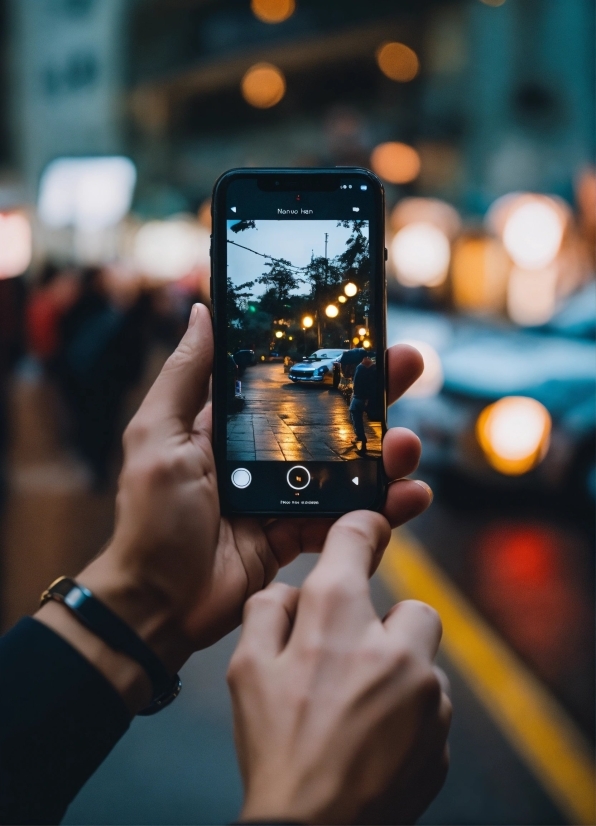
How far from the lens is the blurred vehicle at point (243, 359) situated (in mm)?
1613

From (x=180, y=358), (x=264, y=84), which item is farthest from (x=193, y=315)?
(x=264, y=84)

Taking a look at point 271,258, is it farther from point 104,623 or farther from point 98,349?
point 98,349

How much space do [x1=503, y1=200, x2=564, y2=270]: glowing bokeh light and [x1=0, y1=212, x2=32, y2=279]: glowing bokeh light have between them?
184 inches

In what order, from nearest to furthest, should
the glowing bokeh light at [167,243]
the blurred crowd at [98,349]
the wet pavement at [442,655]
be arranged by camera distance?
the wet pavement at [442,655] → the blurred crowd at [98,349] → the glowing bokeh light at [167,243]

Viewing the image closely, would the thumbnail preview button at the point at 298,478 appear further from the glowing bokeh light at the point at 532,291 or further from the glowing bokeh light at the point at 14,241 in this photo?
the glowing bokeh light at the point at 14,241

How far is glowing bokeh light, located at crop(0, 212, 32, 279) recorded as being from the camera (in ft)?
26.8

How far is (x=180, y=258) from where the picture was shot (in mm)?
34500

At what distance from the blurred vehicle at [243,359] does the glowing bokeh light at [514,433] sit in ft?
12.7

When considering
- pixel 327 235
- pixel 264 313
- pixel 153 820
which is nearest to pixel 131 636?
pixel 264 313

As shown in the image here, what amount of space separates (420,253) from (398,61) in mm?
20453

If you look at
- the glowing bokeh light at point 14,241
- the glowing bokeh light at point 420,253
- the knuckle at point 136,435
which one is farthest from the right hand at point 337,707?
the glowing bokeh light at point 420,253

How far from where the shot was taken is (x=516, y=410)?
17.3 ft

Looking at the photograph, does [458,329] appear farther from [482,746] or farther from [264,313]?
[264,313]

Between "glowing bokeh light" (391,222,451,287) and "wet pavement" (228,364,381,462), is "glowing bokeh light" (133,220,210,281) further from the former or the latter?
"wet pavement" (228,364,381,462)
